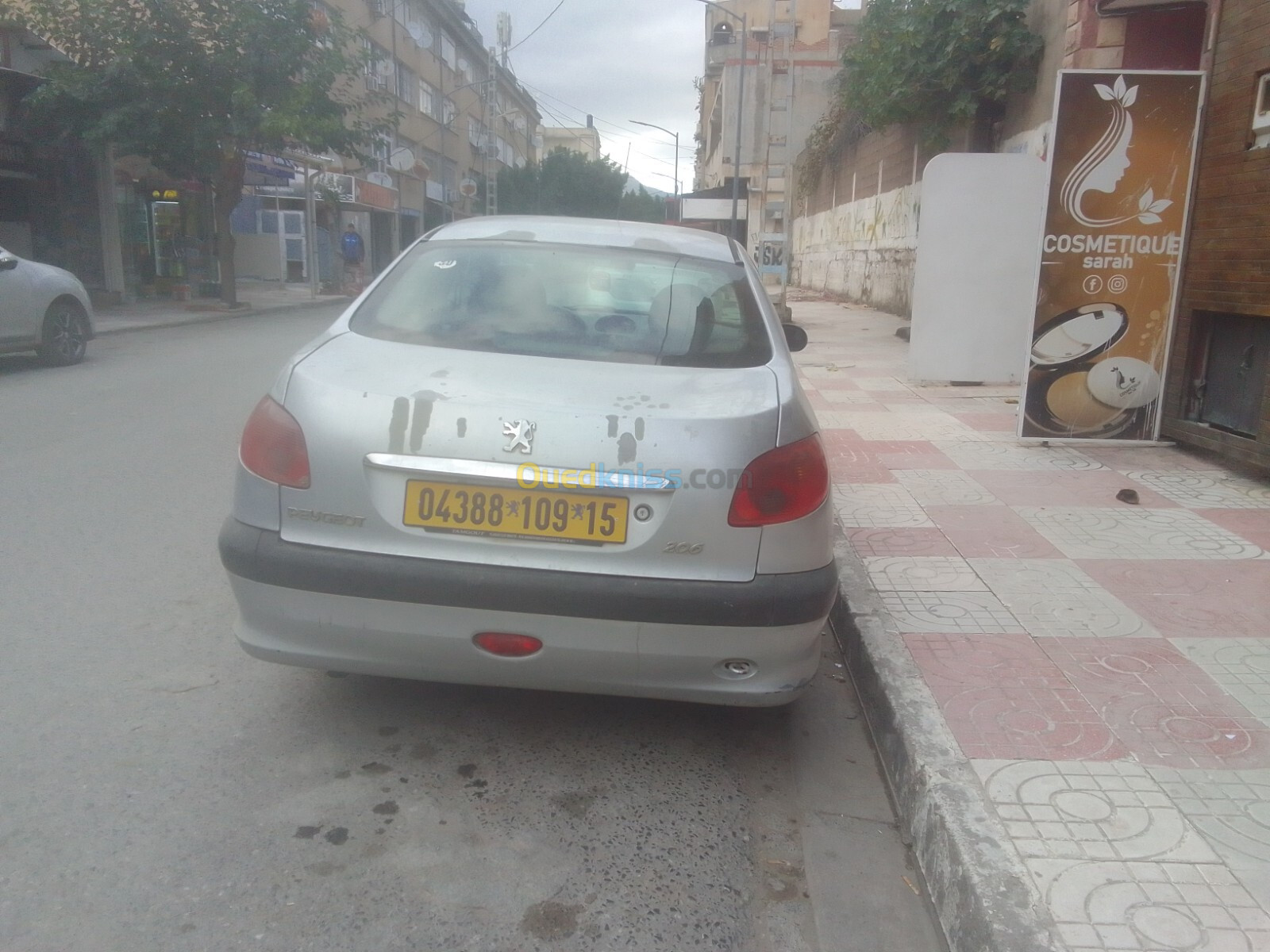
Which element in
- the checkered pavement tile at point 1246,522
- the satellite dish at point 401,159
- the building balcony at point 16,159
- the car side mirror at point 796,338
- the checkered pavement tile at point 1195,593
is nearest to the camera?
the checkered pavement tile at point 1195,593

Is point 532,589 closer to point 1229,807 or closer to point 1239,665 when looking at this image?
point 1229,807

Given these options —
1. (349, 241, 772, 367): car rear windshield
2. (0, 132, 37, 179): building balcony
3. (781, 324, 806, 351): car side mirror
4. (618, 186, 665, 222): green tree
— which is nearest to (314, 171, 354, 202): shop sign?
(0, 132, 37, 179): building balcony

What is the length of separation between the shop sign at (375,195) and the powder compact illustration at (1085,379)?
28.1 meters

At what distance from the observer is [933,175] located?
9.98m

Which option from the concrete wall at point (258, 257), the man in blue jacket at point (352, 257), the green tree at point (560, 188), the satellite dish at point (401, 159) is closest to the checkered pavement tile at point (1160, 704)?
the man in blue jacket at point (352, 257)

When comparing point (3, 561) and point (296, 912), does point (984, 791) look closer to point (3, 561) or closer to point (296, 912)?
point (296, 912)

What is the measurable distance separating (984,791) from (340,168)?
34644 mm

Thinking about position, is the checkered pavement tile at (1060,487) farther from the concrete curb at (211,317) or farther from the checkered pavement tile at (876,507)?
the concrete curb at (211,317)

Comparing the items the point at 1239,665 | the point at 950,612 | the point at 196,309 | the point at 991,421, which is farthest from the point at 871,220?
the point at 1239,665

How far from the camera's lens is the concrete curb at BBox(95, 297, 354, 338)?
54.8 feet

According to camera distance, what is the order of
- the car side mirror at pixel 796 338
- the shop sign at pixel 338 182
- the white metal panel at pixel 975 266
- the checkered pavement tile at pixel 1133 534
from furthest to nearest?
the shop sign at pixel 338 182 < the white metal panel at pixel 975 266 < the checkered pavement tile at pixel 1133 534 < the car side mirror at pixel 796 338

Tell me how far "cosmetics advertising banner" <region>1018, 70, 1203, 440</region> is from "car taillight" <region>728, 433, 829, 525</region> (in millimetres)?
4706

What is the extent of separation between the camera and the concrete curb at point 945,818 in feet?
7.79

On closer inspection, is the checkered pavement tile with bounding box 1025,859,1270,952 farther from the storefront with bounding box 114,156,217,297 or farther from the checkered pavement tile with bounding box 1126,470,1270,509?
the storefront with bounding box 114,156,217,297
